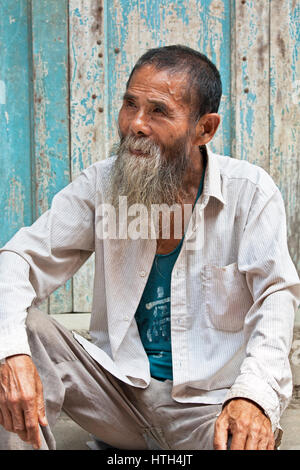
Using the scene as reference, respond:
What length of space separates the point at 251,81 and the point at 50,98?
42.4 inches

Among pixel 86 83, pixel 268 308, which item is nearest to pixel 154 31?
pixel 86 83

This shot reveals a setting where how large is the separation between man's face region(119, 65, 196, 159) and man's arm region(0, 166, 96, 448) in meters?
0.27

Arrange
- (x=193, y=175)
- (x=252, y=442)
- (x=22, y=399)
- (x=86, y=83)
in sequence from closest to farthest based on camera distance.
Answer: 1. (x=252, y=442)
2. (x=22, y=399)
3. (x=193, y=175)
4. (x=86, y=83)

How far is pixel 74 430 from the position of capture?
279 centimetres

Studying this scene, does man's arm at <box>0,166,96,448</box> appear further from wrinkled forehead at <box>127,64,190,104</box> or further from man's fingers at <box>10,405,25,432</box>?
wrinkled forehead at <box>127,64,190,104</box>

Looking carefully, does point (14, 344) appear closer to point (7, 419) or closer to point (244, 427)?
point (7, 419)

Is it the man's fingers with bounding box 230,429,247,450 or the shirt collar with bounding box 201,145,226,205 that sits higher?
the shirt collar with bounding box 201,145,226,205

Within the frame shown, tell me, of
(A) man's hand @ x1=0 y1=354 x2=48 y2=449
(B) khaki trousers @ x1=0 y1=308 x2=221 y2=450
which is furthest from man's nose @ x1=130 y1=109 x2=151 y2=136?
(A) man's hand @ x1=0 y1=354 x2=48 y2=449

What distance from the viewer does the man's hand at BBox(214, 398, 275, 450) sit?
1709mm

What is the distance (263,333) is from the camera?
1.92 meters

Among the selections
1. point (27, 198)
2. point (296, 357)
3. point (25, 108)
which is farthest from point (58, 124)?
point (296, 357)

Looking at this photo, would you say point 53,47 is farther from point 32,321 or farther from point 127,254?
point 32,321

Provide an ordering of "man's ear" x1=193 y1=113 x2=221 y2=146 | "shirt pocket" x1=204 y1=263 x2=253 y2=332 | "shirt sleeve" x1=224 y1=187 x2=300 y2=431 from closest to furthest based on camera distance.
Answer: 1. "shirt sleeve" x1=224 y1=187 x2=300 y2=431
2. "shirt pocket" x1=204 y1=263 x2=253 y2=332
3. "man's ear" x1=193 y1=113 x2=221 y2=146

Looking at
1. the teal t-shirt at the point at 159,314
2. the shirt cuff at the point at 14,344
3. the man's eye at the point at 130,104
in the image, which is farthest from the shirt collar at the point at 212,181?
the shirt cuff at the point at 14,344
